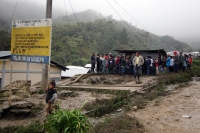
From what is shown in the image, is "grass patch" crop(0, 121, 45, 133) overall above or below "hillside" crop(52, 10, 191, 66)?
below

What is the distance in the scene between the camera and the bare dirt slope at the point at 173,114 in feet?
17.4

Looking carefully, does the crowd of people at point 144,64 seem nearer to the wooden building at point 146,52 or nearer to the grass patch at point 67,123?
the wooden building at point 146,52

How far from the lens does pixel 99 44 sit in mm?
64188

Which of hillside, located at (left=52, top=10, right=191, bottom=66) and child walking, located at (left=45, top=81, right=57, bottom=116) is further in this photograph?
hillside, located at (left=52, top=10, right=191, bottom=66)

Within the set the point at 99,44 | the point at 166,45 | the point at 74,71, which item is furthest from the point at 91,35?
the point at 74,71

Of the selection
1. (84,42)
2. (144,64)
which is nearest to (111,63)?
(144,64)

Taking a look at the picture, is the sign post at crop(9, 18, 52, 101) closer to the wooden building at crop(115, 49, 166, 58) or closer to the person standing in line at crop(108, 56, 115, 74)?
the person standing in line at crop(108, 56, 115, 74)

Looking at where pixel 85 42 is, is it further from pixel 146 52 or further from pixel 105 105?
pixel 105 105

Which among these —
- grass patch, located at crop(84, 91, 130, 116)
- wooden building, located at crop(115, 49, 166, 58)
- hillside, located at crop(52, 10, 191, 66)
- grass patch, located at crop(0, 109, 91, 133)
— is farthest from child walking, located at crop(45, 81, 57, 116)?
hillside, located at crop(52, 10, 191, 66)

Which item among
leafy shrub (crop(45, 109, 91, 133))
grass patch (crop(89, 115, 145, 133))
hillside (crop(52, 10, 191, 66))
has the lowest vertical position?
grass patch (crop(89, 115, 145, 133))

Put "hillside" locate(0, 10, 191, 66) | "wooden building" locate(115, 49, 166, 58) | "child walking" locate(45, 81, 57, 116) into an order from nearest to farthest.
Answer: "child walking" locate(45, 81, 57, 116) → "wooden building" locate(115, 49, 166, 58) → "hillside" locate(0, 10, 191, 66)

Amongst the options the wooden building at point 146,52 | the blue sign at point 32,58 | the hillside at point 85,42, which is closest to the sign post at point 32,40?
the blue sign at point 32,58

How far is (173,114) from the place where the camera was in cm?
644

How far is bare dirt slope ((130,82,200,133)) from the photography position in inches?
209
